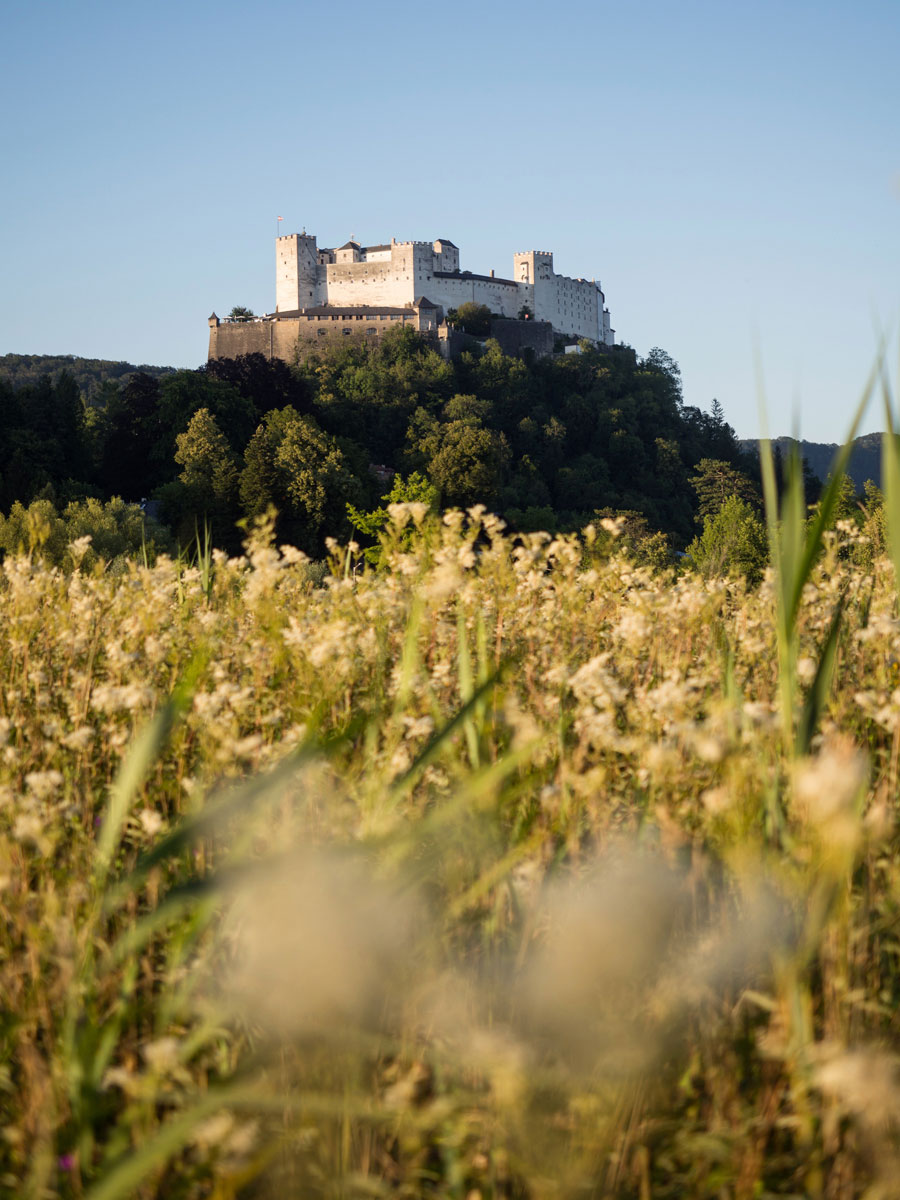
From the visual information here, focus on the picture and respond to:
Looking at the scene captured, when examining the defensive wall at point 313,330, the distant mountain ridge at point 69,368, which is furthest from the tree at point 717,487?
the distant mountain ridge at point 69,368

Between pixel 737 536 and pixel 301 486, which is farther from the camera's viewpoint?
pixel 301 486

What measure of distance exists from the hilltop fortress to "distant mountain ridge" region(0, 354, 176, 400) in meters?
23.6

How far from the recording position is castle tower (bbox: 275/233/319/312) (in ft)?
276

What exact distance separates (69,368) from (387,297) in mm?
42459

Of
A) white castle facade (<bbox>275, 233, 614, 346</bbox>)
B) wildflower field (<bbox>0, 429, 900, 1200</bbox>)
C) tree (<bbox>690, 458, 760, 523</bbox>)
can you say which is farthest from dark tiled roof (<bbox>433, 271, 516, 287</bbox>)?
wildflower field (<bbox>0, 429, 900, 1200</bbox>)

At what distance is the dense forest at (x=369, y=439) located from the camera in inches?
1663

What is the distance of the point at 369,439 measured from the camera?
6319cm

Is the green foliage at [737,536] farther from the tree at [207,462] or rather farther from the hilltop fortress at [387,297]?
the hilltop fortress at [387,297]

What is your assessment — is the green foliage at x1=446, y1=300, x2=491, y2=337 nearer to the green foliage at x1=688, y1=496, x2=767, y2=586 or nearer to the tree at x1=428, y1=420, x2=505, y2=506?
the tree at x1=428, y1=420, x2=505, y2=506

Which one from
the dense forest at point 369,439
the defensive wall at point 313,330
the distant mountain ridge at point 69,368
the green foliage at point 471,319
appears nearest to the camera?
the dense forest at point 369,439

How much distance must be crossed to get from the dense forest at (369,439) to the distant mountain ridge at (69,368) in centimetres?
4275

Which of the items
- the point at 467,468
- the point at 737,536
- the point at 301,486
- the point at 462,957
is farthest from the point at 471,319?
the point at 462,957

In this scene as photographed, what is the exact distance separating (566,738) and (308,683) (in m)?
0.63

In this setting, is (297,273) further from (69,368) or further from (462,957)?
(462,957)
